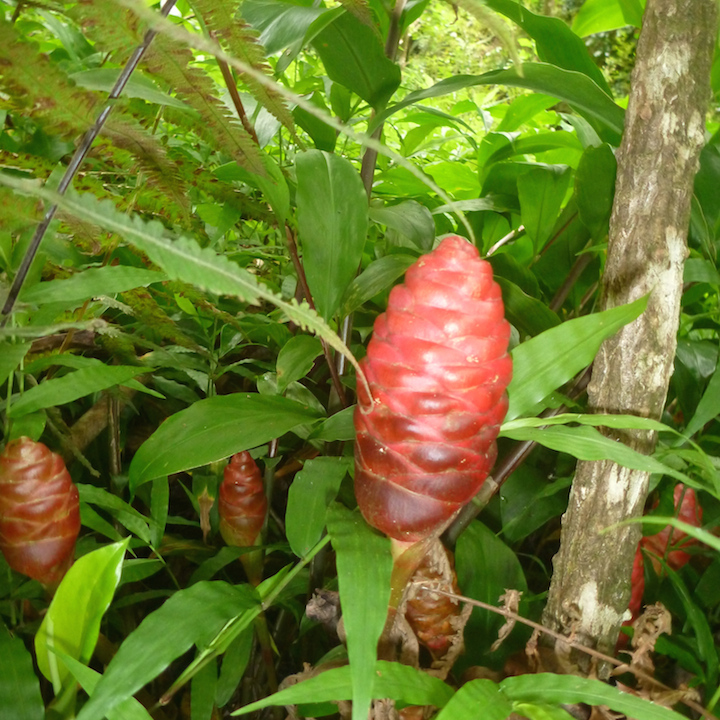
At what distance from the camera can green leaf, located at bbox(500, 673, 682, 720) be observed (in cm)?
39

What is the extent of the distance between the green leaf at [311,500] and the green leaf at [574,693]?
182mm

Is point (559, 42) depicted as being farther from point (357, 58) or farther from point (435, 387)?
point (435, 387)

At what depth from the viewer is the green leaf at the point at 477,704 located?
39 cm

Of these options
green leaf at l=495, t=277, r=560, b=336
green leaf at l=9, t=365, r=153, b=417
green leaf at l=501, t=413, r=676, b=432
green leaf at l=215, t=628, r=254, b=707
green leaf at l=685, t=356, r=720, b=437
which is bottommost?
green leaf at l=215, t=628, r=254, b=707

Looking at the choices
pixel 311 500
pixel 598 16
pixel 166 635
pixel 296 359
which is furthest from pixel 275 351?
pixel 598 16

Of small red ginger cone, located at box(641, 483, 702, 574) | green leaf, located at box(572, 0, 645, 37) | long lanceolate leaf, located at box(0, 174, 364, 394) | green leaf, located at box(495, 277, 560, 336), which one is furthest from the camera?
green leaf, located at box(572, 0, 645, 37)

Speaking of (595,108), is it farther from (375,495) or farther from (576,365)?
(375,495)

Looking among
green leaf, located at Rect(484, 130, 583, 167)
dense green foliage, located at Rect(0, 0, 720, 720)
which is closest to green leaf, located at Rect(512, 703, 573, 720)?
dense green foliage, located at Rect(0, 0, 720, 720)

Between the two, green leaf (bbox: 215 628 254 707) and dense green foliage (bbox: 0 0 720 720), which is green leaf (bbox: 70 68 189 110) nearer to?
dense green foliage (bbox: 0 0 720 720)

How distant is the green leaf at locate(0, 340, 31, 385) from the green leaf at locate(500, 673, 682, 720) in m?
0.44

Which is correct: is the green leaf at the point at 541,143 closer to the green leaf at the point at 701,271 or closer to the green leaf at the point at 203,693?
the green leaf at the point at 701,271

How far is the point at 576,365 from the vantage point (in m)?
0.44

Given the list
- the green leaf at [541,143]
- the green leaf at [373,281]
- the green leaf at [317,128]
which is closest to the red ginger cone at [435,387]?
the green leaf at [373,281]

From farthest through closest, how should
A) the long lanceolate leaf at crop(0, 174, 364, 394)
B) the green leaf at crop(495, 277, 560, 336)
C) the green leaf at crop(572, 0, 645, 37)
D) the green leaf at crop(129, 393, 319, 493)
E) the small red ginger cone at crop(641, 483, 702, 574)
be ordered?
the green leaf at crop(572, 0, 645, 37)
the small red ginger cone at crop(641, 483, 702, 574)
the green leaf at crop(495, 277, 560, 336)
the green leaf at crop(129, 393, 319, 493)
the long lanceolate leaf at crop(0, 174, 364, 394)
